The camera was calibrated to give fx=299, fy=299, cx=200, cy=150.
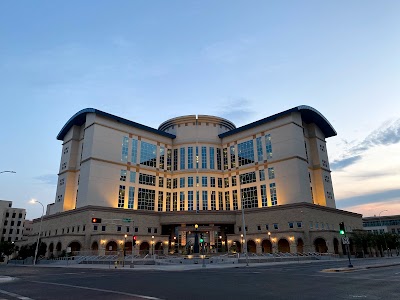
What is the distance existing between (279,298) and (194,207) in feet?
194

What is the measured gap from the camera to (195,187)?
71.9m

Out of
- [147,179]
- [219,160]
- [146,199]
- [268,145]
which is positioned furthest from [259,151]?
[146,199]

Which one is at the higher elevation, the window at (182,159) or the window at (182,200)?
the window at (182,159)

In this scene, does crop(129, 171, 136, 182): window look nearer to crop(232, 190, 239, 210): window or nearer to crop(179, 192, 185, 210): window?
crop(179, 192, 185, 210): window

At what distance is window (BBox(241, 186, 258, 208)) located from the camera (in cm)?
6812

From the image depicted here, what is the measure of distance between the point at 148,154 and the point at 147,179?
6.21 metres

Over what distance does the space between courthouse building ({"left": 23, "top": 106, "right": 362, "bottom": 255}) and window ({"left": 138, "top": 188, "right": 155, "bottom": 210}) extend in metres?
0.23

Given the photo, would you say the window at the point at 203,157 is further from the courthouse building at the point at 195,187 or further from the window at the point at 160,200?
the window at the point at 160,200

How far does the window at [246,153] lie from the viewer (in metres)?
71.8

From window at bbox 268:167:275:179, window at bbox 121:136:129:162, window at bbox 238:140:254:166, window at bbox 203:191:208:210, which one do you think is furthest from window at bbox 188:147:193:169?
window at bbox 268:167:275:179

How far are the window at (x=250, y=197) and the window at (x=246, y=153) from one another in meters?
6.60

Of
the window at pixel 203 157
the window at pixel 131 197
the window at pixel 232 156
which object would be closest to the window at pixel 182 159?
the window at pixel 203 157

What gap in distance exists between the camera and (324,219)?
63.0 metres

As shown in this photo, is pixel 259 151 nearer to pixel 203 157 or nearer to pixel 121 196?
pixel 203 157
